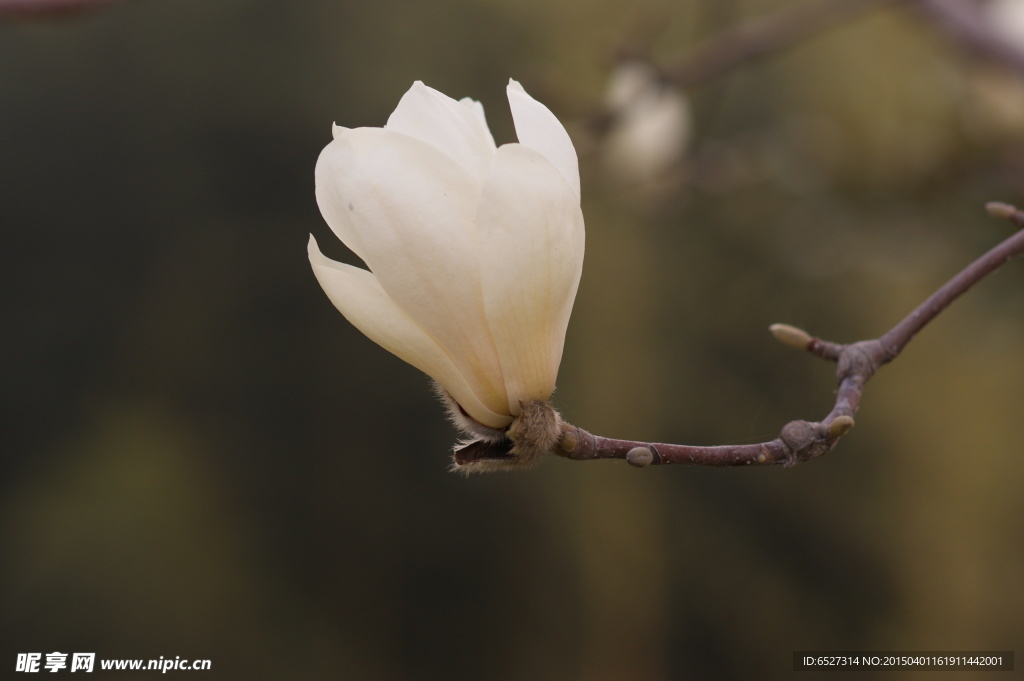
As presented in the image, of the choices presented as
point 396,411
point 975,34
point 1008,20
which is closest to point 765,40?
point 975,34

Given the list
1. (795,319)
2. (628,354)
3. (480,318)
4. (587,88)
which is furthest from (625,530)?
(480,318)

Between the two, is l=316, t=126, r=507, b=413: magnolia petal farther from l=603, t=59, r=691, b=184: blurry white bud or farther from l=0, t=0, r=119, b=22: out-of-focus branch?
l=603, t=59, r=691, b=184: blurry white bud

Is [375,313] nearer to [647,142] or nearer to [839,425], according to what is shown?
[839,425]

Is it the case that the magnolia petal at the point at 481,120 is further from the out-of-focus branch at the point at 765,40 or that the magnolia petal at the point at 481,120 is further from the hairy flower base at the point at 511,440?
the out-of-focus branch at the point at 765,40

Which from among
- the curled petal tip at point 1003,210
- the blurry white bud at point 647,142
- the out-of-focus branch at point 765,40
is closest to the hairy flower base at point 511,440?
the curled petal tip at point 1003,210

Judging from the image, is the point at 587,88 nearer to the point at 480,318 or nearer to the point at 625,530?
the point at 625,530
